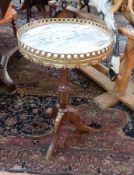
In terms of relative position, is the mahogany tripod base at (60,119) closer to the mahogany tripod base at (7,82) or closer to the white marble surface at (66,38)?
the white marble surface at (66,38)

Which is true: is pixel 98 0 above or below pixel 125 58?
above

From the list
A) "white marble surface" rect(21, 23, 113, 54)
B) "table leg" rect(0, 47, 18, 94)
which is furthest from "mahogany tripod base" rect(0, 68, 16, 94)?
"white marble surface" rect(21, 23, 113, 54)

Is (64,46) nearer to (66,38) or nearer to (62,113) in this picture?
(66,38)

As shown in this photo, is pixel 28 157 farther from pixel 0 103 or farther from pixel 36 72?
pixel 36 72

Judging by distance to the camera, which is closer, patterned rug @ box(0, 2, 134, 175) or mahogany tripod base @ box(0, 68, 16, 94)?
patterned rug @ box(0, 2, 134, 175)

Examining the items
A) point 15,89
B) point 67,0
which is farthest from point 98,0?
point 15,89

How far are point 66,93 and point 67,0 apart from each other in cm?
97

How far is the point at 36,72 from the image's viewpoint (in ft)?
8.94

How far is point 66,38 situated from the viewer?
1.62m

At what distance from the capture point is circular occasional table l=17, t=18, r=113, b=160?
1.45 m

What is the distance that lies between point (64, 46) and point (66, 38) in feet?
0.37

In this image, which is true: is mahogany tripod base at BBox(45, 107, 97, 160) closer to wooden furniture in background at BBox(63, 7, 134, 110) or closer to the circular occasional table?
the circular occasional table

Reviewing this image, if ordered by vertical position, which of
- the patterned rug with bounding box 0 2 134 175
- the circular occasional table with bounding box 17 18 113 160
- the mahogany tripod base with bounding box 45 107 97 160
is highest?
the circular occasional table with bounding box 17 18 113 160

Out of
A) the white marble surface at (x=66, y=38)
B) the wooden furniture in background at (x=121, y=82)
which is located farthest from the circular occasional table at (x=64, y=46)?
the wooden furniture in background at (x=121, y=82)
